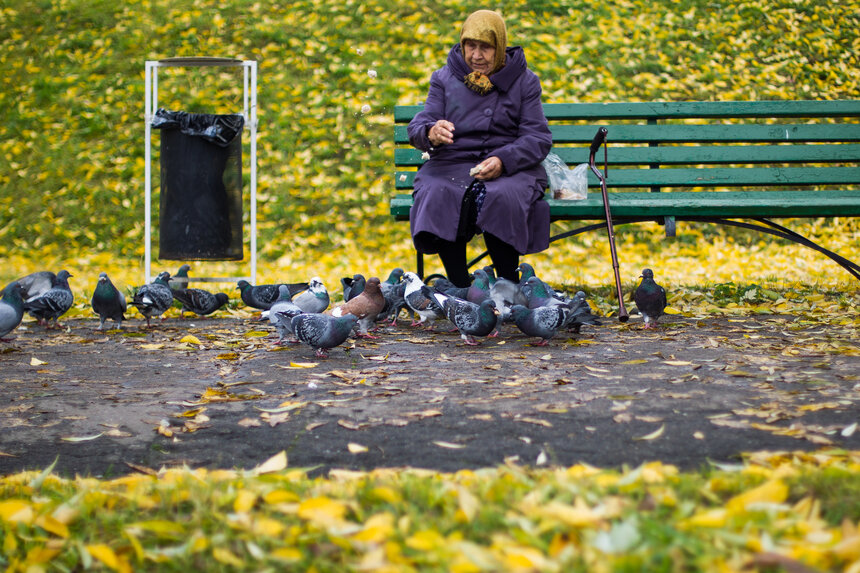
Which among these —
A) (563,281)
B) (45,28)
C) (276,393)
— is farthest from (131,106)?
(276,393)

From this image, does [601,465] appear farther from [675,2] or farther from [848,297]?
[675,2]

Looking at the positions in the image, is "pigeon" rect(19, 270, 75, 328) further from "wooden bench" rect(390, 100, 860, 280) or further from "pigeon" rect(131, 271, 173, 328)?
"wooden bench" rect(390, 100, 860, 280)

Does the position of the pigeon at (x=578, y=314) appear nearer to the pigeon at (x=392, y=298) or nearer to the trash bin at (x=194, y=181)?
the pigeon at (x=392, y=298)

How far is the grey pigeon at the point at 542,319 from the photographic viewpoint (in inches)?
193

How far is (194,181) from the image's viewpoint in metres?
7.81

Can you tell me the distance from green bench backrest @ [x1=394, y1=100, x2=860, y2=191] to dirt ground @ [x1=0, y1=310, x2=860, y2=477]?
222cm

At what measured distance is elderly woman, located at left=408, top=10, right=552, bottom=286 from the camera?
18.7 feet

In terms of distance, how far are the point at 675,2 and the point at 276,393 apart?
11.3m

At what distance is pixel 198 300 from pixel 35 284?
4.11 ft

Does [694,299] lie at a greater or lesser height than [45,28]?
lesser

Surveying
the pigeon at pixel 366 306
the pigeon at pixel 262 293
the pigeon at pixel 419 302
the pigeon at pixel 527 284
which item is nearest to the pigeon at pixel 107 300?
the pigeon at pixel 262 293

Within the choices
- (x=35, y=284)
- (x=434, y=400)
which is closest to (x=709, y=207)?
(x=434, y=400)

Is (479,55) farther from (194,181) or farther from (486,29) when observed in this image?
(194,181)

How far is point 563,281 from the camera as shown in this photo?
854 centimetres
